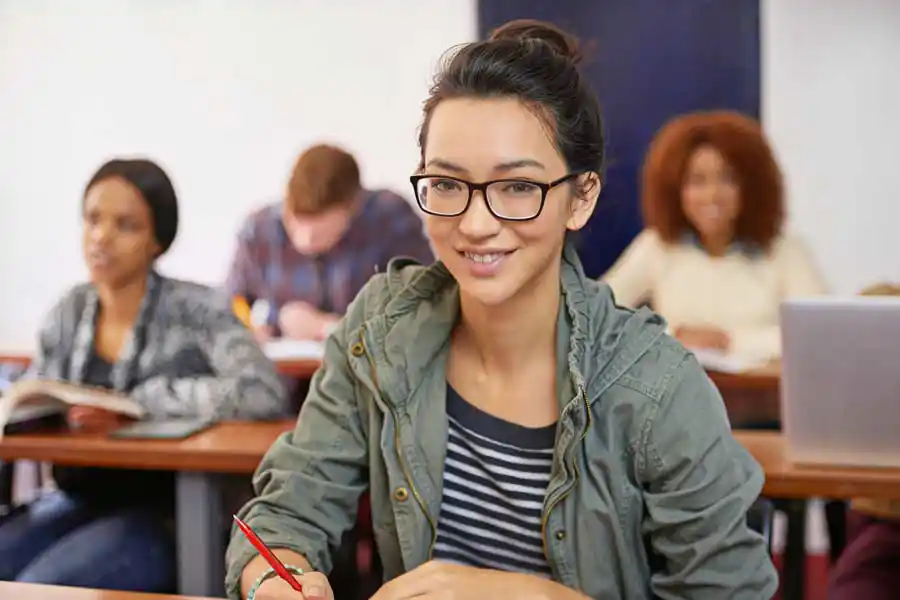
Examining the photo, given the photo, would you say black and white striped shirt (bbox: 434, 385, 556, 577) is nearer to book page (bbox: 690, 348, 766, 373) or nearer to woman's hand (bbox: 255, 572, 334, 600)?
woman's hand (bbox: 255, 572, 334, 600)

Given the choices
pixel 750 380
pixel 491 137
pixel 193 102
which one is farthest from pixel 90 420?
pixel 193 102

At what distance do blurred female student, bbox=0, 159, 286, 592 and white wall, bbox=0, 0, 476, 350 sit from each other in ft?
4.89

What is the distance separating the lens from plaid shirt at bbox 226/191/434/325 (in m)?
2.91

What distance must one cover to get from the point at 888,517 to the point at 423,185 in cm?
97

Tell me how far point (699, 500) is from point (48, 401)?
1158 mm

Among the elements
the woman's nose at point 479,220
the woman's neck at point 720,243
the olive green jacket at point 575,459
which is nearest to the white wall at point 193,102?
the woman's neck at point 720,243

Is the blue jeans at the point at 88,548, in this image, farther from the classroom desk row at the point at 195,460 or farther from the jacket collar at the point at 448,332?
the jacket collar at the point at 448,332

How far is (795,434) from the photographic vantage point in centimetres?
142

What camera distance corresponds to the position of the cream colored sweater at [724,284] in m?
2.63

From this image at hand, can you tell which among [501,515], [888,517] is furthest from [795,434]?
[501,515]

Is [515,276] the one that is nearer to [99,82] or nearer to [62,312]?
[62,312]

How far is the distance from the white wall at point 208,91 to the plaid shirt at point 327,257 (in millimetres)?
200

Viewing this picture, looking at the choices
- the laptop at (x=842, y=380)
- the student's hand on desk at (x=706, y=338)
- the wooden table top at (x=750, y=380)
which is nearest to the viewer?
the laptop at (x=842, y=380)

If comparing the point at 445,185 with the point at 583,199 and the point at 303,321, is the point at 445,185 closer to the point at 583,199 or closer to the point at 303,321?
the point at 583,199
